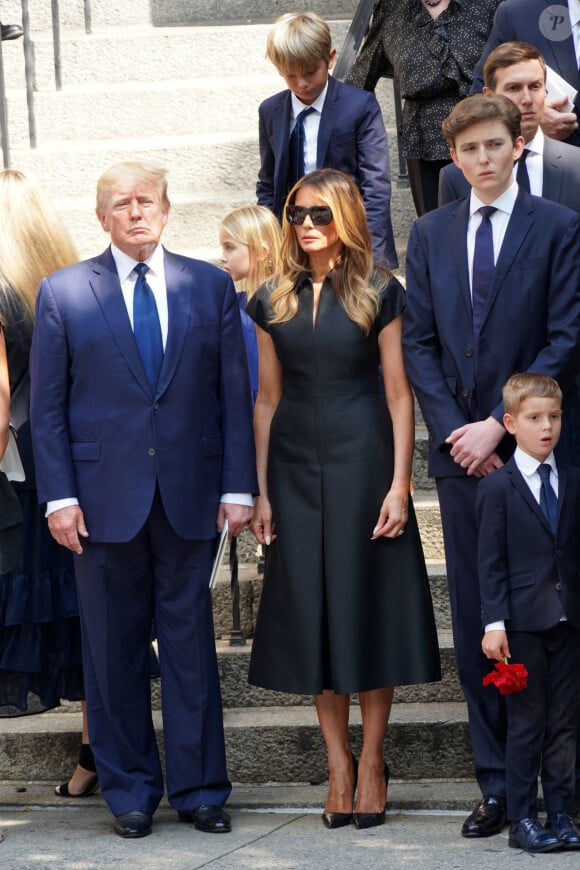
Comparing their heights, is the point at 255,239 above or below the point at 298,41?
below

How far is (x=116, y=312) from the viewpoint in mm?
4918

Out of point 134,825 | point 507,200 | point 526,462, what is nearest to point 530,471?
point 526,462

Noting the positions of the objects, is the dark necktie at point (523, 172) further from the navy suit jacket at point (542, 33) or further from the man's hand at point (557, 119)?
the navy suit jacket at point (542, 33)

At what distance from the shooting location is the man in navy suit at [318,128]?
615 cm

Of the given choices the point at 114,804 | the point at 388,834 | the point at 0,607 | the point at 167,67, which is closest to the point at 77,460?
the point at 0,607

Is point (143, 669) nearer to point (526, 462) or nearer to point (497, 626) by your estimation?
point (497, 626)

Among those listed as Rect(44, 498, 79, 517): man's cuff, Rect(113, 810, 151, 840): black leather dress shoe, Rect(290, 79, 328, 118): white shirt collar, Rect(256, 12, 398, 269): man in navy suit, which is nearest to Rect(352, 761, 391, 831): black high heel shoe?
Rect(113, 810, 151, 840): black leather dress shoe

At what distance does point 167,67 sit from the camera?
30.5 ft

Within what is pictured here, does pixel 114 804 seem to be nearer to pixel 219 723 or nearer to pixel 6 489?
pixel 219 723

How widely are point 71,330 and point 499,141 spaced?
1.46m

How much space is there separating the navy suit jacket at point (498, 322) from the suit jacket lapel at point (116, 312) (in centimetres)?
86

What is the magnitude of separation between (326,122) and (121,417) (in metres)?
2.02

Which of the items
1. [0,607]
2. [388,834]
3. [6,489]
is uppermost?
[6,489]

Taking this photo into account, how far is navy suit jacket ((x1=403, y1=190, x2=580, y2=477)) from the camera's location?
15.4ft
